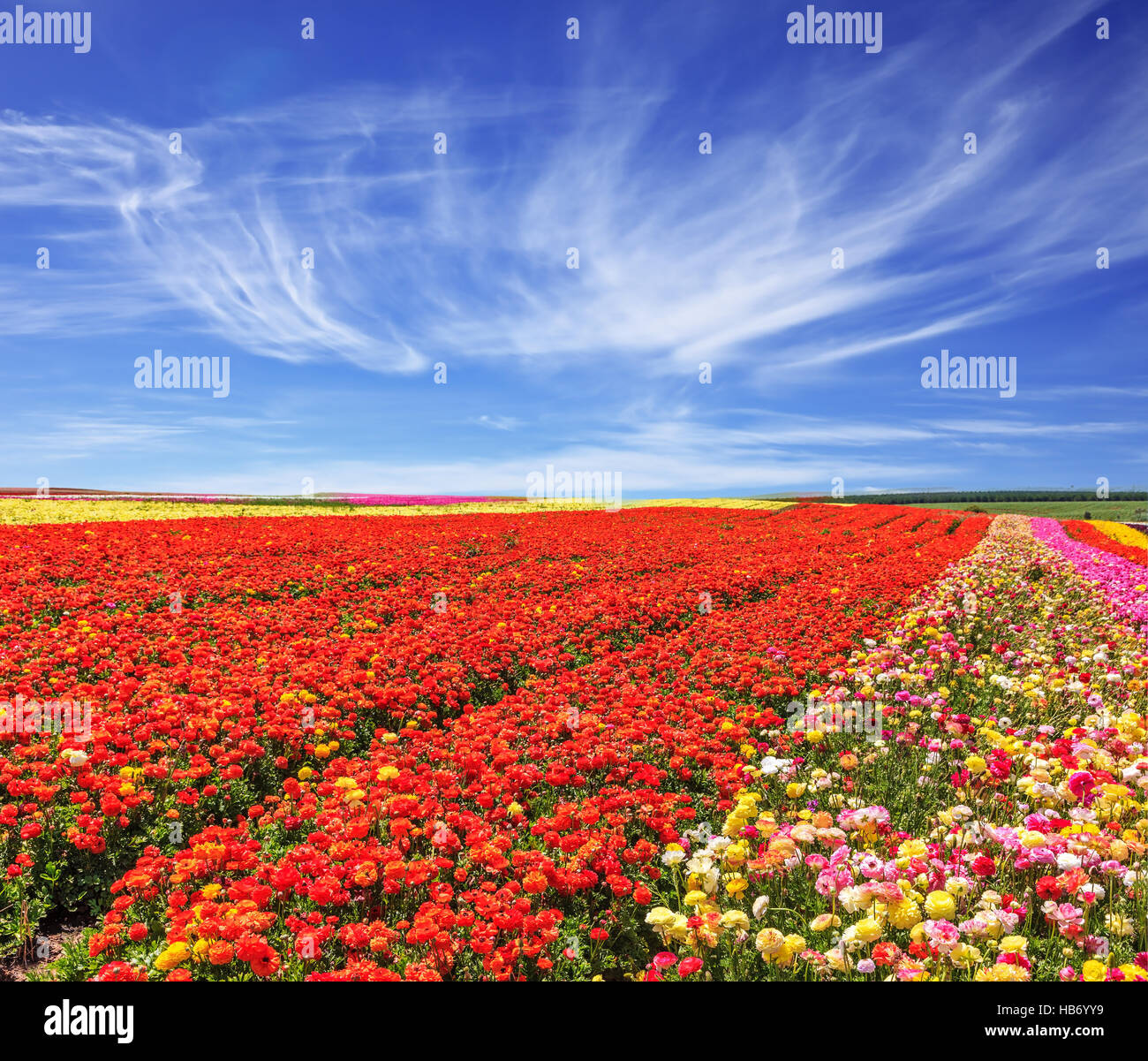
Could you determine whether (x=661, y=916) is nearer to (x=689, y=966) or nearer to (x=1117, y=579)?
(x=689, y=966)

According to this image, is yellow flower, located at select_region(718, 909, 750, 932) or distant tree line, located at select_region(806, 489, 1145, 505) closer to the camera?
yellow flower, located at select_region(718, 909, 750, 932)

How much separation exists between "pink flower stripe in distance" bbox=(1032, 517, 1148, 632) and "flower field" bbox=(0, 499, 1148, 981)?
0.22 metres

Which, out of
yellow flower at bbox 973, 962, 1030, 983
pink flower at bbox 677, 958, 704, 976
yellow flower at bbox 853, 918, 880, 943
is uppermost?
yellow flower at bbox 853, 918, 880, 943

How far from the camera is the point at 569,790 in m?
4.48

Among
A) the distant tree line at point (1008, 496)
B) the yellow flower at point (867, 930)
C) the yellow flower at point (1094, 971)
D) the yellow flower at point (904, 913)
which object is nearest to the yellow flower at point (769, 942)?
the yellow flower at point (867, 930)

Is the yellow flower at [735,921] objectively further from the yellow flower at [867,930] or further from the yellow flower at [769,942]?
the yellow flower at [867,930]

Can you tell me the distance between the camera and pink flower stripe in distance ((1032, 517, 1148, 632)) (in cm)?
970

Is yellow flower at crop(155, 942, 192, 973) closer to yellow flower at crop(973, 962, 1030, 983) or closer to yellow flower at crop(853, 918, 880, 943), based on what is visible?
yellow flower at crop(853, 918, 880, 943)

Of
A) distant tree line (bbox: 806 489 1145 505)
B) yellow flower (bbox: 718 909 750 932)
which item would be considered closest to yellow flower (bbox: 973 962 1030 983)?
Answer: yellow flower (bbox: 718 909 750 932)

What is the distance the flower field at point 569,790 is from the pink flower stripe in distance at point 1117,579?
22 cm

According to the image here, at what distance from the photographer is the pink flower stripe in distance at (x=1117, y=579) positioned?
9695 mm

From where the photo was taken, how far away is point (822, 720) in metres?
5.48

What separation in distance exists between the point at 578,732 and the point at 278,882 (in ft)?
7.87
